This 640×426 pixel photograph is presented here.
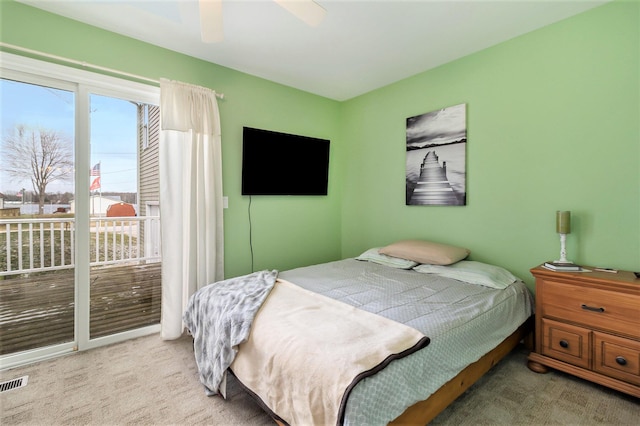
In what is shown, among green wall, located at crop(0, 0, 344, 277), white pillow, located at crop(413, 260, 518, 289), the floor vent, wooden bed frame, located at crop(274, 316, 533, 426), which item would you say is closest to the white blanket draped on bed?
wooden bed frame, located at crop(274, 316, 533, 426)

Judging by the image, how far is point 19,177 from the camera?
232 cm

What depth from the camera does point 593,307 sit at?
1887mm

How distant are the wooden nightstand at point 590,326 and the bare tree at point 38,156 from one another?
3.77 m

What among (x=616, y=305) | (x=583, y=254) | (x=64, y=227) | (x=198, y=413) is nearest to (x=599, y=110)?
(x=583, y=254)

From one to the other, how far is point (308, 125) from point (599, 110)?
2772 millimetres

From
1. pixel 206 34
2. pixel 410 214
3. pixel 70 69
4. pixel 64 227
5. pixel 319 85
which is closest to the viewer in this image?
pixel 206 34

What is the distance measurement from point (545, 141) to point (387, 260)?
1686 mm

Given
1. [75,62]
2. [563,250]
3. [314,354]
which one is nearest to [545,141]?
[563,250]

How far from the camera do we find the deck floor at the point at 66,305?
2.38m

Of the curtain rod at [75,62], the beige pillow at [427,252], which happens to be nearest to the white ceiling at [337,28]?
the curtain rod at [75,62]

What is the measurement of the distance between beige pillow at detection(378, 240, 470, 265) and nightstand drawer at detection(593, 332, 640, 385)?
1054 millimetres

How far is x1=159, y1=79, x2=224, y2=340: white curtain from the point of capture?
268 centimetres

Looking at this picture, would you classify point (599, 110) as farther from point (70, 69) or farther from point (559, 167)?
point (70, 69)

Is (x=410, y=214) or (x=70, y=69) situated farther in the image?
(x=410, y=214)
